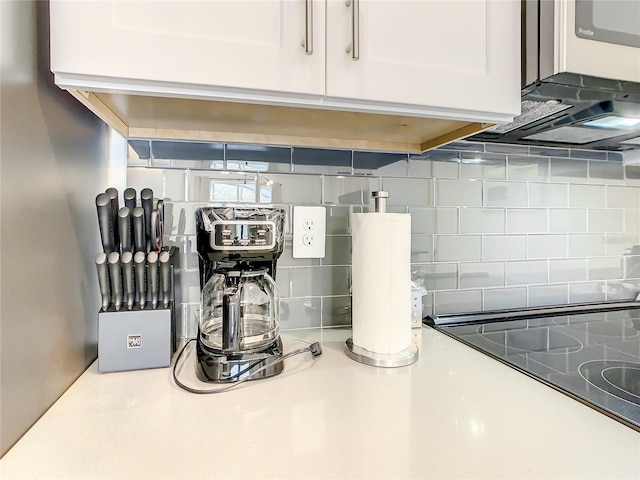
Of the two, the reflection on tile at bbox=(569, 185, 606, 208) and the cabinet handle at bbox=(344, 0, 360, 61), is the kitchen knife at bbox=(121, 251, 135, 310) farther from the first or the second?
the reflection on tile at bbox=(569, 185, 606, 208)

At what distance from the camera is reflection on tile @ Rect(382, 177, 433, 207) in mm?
1021

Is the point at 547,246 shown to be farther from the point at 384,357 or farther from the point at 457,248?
the point at 384,357

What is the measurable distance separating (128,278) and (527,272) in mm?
1173

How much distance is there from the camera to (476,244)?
1.10 m

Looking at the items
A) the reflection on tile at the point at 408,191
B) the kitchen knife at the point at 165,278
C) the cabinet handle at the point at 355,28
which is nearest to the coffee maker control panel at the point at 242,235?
the kitchen knife at the point at 165,278

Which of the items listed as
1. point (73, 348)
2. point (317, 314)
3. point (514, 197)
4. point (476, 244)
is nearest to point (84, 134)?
point (73, 348)

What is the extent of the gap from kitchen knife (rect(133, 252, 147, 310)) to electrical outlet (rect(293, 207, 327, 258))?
386 millimetres

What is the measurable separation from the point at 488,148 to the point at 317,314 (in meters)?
0.75

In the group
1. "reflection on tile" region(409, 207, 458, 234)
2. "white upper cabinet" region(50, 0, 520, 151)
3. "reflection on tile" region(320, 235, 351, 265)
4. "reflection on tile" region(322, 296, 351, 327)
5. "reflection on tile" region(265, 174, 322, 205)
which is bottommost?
"reflection on tile" region(322, 296, 351, 327)

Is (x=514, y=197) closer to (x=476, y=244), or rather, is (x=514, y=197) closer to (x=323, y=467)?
(x=476, y=244)

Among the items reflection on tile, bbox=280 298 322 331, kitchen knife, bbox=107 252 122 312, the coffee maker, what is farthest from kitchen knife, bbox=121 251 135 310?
reflection on tile, bbox=280 298 322 331

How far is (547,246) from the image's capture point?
117 centimetres

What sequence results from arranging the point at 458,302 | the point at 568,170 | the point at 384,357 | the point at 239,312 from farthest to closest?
1. the point at 568,170
2. the point at 458,302
3. the point at 384,357
4. the point at 239,312

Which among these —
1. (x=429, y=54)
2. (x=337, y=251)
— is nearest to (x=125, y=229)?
(x=337, y=251)
